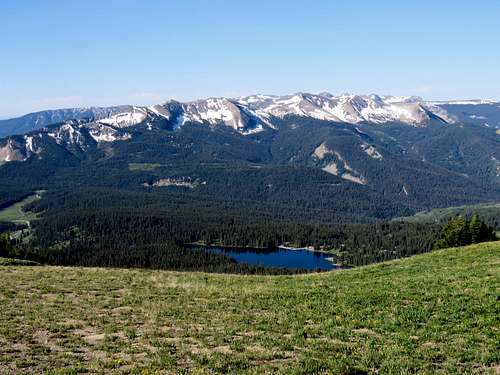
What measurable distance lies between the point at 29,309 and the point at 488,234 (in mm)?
99715

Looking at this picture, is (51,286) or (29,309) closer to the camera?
(29,309)

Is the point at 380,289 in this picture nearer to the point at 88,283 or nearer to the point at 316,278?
the point at 316,278

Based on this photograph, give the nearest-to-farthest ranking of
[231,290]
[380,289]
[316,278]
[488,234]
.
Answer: [380,289] < [231,290] < [316,278] < [488,234]

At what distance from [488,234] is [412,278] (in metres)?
76.6

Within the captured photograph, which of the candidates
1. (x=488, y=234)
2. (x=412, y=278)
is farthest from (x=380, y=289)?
(x=488, y=234)

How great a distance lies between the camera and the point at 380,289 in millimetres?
36750

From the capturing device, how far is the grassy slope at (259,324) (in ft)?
71.7

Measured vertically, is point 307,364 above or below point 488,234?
above

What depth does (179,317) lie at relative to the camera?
30.1 m

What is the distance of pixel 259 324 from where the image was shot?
2847cm

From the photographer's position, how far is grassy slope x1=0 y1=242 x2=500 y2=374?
21.8 metres

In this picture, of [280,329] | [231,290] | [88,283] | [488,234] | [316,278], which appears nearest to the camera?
[280,329]

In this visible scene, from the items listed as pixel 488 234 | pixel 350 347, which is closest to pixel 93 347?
pixel 350 347

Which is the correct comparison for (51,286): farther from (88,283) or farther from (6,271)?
(6,271)
